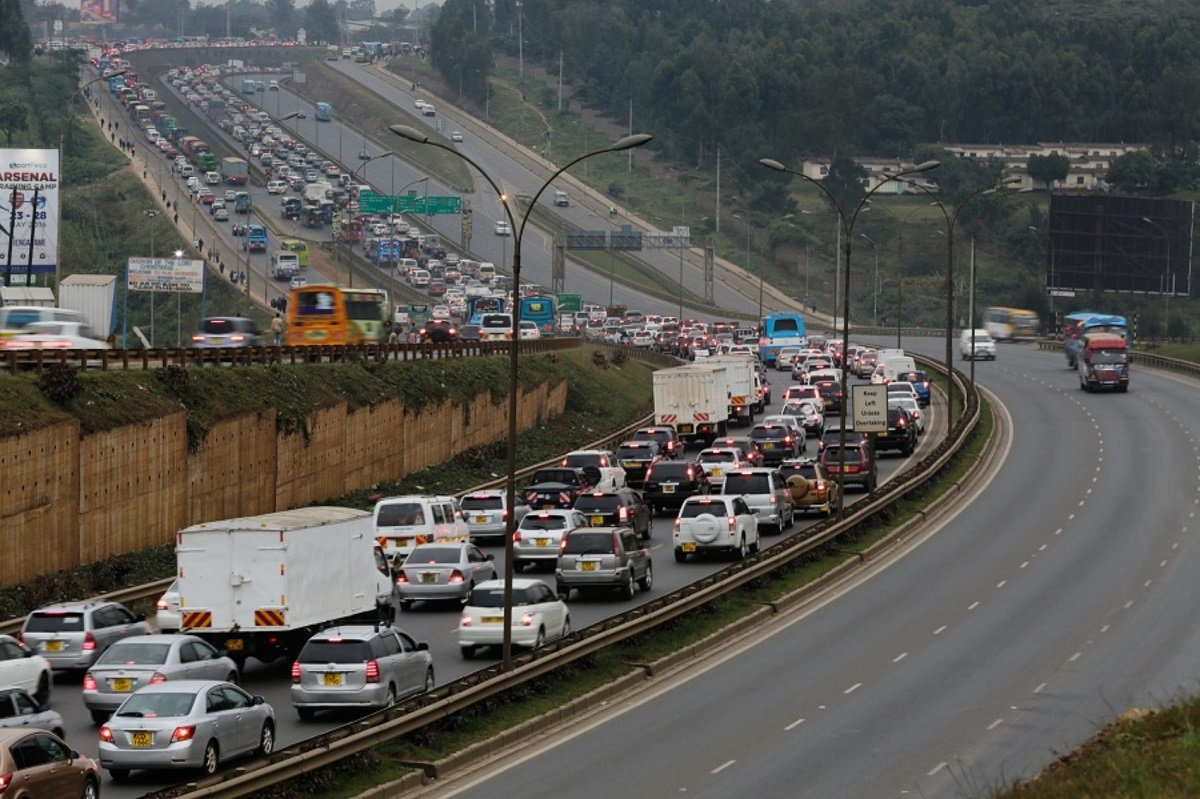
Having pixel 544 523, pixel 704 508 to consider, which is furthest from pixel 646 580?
pixel 704 508

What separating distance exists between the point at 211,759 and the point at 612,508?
25.7 m

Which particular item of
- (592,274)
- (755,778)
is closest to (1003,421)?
(755,778)

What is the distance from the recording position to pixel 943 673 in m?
37.3

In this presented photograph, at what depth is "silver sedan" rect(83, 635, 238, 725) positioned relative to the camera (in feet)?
103

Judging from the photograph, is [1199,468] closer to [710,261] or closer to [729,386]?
[729,386]

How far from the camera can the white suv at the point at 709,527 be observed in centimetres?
4988

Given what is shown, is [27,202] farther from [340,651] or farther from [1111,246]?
[340,651]

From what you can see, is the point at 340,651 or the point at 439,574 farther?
the point at 439,574

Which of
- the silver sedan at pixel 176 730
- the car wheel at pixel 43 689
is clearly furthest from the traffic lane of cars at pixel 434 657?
the silver sedan at pixel 176 730

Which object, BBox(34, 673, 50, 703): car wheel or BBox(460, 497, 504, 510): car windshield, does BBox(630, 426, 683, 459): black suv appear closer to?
BBox(460, 497, 504, 510): car windshield

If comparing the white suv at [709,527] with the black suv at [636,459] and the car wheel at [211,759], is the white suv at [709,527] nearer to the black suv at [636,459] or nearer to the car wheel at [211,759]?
the black suv at [636,459]

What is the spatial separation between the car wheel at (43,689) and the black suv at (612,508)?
19.5 m

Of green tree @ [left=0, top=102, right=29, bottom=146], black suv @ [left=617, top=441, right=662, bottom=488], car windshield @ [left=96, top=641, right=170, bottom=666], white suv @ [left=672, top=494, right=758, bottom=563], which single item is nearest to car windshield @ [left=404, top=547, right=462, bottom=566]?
white suv @ [left=672, top=494, right=758, bottom=563]

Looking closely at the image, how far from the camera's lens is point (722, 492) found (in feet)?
181
